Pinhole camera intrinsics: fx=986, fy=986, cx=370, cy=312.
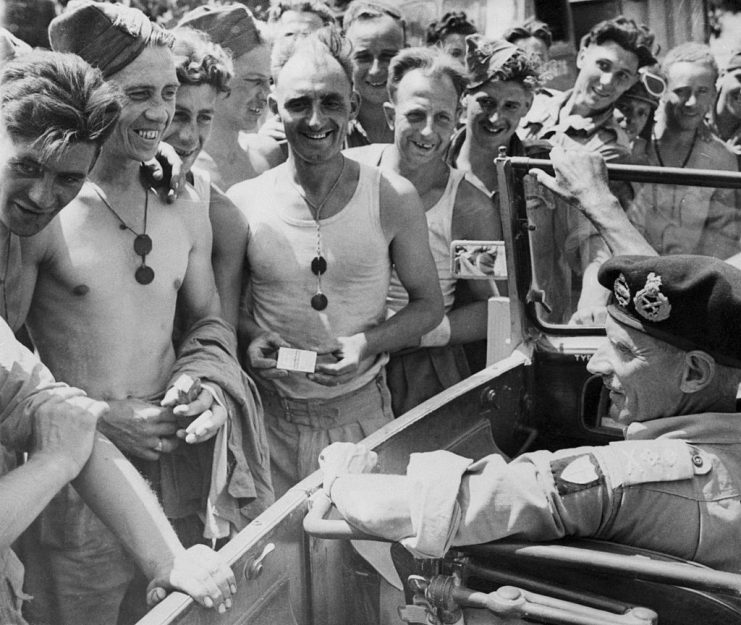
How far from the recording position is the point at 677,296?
2.06 m

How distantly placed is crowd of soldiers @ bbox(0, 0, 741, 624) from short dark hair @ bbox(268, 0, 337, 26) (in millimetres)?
299

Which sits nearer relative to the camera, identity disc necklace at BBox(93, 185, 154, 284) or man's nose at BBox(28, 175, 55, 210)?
man's nose at BBox(28, 175, 55, 210)

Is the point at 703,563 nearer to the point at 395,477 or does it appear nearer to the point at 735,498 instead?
the point at 735,498


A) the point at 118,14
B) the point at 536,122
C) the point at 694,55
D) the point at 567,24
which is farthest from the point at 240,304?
the point at 567,24

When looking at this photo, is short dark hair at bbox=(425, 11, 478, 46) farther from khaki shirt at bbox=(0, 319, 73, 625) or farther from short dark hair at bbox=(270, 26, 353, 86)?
khaki shirt at bbox=(0, 319, 73, 625)

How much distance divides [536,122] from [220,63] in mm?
3096

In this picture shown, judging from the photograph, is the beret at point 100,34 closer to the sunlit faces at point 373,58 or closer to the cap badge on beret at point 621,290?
the cap badge on beret at point 621,290

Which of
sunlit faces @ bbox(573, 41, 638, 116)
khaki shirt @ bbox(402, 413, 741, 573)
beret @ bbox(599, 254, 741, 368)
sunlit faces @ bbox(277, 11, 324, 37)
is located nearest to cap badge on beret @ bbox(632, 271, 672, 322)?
beret @ bbox(599, 254, 741, 368)

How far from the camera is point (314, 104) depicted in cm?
333

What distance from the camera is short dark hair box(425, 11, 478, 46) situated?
→ 5977 mm

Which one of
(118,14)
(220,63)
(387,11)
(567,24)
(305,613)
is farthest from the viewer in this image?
(567,24)

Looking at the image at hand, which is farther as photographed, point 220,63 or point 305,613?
point 220,63

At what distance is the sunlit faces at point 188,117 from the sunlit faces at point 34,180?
0.82 m

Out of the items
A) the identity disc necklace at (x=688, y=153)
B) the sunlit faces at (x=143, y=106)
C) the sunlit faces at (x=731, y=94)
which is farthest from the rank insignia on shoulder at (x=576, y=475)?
the sunlit faces at (x=731, y=94)
